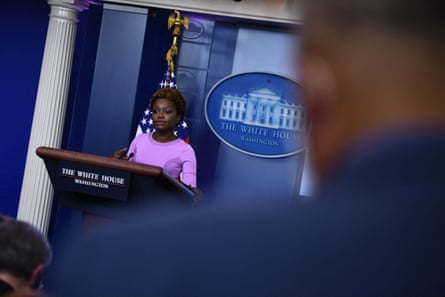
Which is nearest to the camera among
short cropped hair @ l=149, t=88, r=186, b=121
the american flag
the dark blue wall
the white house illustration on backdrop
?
short cropped hair @ l=149, t=88, r=186, b=121

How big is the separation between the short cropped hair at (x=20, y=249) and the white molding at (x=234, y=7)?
16.4 ft

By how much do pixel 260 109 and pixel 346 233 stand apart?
7.08 meters

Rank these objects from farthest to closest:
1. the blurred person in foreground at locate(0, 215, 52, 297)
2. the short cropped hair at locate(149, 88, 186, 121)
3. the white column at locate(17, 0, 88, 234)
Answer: the white column at locate(17, 0, 88, 234), the short cropped hair at locate(149, 88, 186, 121), the blurred person in foreground at locate(0, 215, 52, 297)

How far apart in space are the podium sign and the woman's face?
128cm

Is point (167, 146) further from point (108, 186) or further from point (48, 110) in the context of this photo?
point (48, 110)

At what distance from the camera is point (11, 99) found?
8094 mm

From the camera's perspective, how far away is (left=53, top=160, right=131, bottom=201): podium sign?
437cm

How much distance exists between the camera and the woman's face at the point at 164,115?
18.8ft

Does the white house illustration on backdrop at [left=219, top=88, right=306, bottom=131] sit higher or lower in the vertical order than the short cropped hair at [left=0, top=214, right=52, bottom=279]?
higher

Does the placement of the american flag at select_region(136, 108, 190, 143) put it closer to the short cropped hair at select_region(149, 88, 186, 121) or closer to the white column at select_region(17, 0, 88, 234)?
the white column at select_region(17, 0, 88, 234)

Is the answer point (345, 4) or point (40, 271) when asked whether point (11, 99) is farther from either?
point (345, 4)

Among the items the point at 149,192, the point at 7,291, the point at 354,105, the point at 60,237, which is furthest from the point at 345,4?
the point at 60,237

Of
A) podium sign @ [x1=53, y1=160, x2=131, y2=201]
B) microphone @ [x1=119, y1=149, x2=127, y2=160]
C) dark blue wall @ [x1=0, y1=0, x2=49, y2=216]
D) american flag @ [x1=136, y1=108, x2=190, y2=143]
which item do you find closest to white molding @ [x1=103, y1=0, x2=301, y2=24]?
american flag @ [x1=136, y1=108, x2=190, y2=143]

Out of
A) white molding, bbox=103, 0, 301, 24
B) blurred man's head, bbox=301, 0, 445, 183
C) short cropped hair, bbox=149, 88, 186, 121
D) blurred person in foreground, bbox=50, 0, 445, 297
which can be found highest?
white molding, bbox=103, 0, 301, 24
